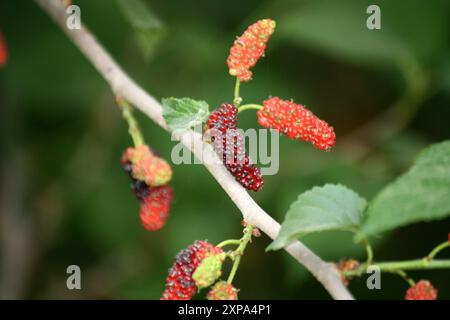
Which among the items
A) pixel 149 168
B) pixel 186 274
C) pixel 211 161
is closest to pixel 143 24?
pixel 149 168

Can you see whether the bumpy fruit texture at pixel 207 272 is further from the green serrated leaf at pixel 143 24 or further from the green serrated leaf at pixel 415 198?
the green serrated leaf at pixel 143 24

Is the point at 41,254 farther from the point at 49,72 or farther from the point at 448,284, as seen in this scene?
the point at 448,284

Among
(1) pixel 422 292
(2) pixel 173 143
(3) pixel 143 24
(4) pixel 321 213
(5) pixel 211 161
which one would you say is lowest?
(1) pixel 422 292

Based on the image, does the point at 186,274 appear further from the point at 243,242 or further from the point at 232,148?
the point at 232,148

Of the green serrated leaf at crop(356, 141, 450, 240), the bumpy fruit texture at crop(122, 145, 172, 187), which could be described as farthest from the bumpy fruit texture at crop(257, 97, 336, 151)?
the bumpy fruit texture at crop(122, 145, 172, 187)

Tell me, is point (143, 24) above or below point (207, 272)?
above
